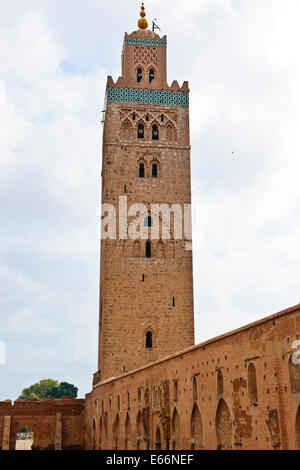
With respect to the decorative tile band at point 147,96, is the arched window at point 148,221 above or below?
below

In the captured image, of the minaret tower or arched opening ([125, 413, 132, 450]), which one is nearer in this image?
arched opening ([125, 413, 132, 450])

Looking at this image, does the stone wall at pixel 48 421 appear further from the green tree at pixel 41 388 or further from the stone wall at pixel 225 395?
the green tree at pixel 41 388

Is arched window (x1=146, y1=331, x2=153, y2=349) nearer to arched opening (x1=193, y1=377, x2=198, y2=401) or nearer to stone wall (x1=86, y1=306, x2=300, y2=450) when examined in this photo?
stone wall (x1=86, y1=306, x2=300, y2=450)

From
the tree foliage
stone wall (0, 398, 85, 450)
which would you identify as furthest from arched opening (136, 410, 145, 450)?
the tree foliage

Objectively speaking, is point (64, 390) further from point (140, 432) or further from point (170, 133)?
point (140, 432)

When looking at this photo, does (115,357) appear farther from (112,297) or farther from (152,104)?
(152,104)

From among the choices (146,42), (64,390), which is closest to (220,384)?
(146,42)

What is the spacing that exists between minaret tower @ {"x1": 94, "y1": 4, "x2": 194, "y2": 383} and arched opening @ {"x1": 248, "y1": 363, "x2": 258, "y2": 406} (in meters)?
13.4

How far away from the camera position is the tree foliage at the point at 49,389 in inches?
2506

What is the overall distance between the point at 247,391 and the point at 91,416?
1615 centimetres

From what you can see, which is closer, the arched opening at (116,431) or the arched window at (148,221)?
the arched opening at (116,431)

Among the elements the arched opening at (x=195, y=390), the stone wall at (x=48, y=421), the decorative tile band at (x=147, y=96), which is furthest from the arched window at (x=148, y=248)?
the arched opening at (x=195, y=390)

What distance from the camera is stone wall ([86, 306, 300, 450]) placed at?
789 cm

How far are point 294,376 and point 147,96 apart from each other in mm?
19842
